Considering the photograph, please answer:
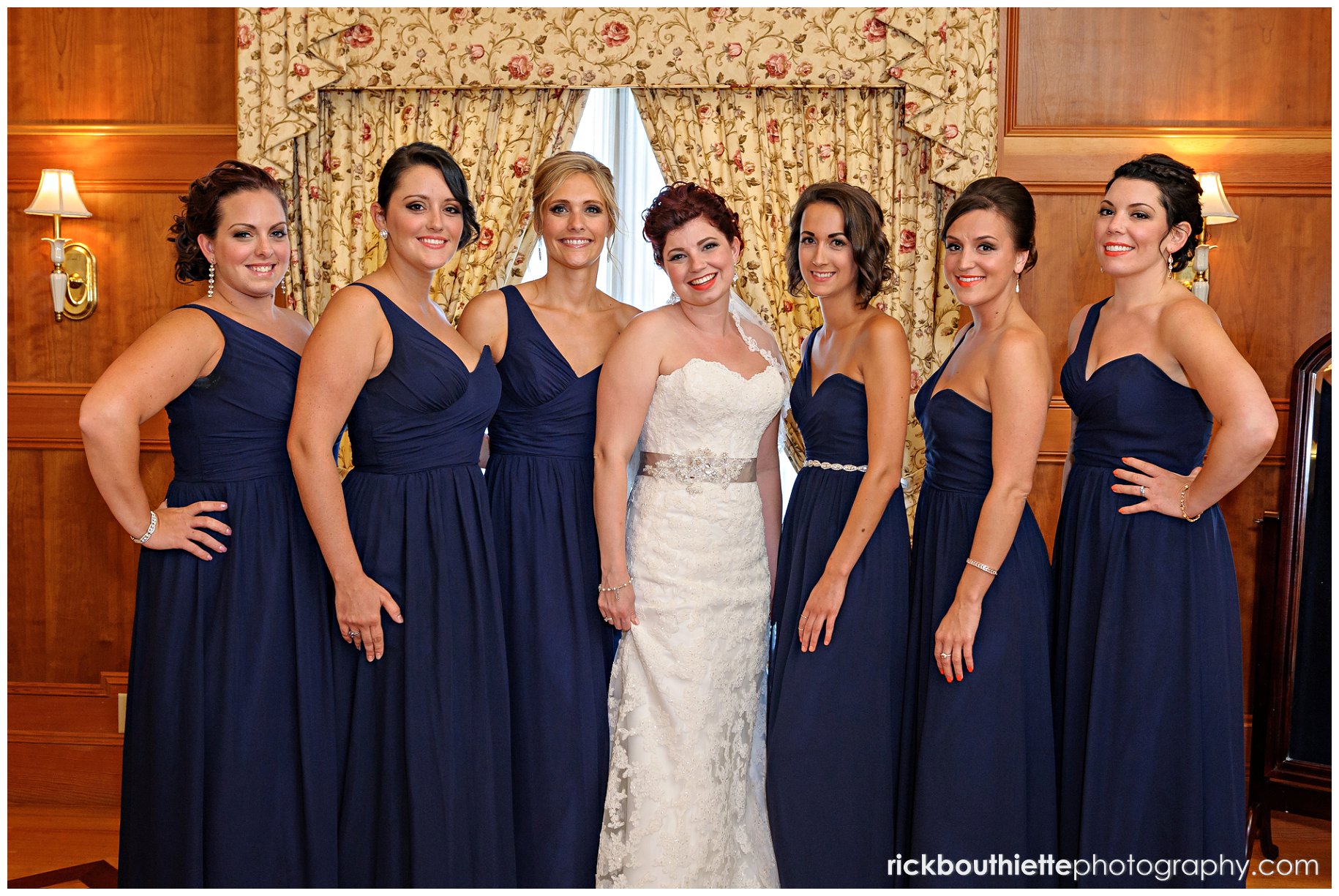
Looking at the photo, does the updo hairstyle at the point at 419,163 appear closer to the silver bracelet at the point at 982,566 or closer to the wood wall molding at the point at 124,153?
the silver bracelet at the point at 982,566

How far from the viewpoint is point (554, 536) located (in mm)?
2564

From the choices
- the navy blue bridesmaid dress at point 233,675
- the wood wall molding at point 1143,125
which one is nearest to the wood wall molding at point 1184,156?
the wood wall molding at point 1143,125

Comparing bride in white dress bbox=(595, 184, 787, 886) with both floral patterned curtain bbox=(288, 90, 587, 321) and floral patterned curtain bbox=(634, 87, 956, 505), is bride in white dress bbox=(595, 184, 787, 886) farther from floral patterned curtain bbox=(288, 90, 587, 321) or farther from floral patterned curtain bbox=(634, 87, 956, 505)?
floral patterned curtain bbox=(288, 90, 587, 321)

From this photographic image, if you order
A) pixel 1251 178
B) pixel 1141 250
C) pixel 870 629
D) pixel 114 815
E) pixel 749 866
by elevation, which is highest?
pixel 1251 178

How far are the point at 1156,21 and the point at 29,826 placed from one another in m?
5.00

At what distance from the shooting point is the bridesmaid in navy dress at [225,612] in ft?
7.46

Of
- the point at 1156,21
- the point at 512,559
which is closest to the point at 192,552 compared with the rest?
the point at 512,559

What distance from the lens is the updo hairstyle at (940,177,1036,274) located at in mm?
2400

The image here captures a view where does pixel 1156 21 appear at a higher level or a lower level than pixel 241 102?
higher

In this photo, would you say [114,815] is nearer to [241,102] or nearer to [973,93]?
[241,102]

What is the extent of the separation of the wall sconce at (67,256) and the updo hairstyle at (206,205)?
165 centimetres

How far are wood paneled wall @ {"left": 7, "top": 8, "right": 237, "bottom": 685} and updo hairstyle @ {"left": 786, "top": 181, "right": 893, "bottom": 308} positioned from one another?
2448 mm

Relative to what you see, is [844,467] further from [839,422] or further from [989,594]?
[989,594]

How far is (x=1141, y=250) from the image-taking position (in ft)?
7.70
